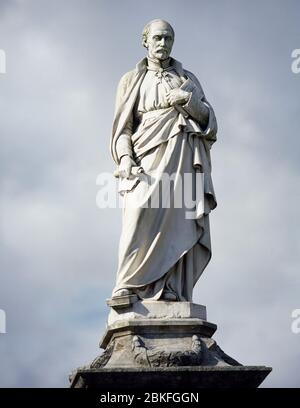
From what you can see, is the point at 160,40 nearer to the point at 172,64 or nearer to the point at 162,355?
the point at 172,64

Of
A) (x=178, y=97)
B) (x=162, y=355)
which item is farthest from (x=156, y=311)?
(x=178, y=97)

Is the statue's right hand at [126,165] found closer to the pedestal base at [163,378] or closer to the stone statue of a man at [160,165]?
the stone statue of a man at [160,165]

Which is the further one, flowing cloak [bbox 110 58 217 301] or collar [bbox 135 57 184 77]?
collar [bbox 135 57 184 77]

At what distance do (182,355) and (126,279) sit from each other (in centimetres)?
168

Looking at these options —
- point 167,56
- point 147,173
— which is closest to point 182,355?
point 147,173

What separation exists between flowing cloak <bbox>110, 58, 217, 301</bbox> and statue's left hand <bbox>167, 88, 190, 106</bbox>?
0.38 feet

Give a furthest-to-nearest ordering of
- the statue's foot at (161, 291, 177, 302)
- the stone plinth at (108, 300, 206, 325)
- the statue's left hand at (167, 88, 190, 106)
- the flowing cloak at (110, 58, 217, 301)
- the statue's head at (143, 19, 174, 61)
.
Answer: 1. the statue's head at (143, 19, 174, 61)
2. the statue's left hand at (167, 88, 190, 106)
3. the flowing cloak at (110, 58, 217, 301)
4. the statue's foot at (161, 291, 177, 302)
5. the stone plinth at (108, 300, 206, 325)

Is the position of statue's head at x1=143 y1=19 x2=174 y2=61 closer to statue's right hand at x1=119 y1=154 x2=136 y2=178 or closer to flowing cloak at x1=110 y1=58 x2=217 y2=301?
flowing cloak at x1=110 y1=58 x2=217 y2=301

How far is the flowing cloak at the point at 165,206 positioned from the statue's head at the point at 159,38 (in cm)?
60

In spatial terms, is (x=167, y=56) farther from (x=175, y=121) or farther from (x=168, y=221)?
(x=168, y=221)

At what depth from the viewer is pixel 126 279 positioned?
1822cm

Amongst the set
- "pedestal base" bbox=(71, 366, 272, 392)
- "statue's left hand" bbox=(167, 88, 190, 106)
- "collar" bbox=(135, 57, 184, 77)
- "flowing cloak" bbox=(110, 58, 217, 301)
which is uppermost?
"collar" bbox=(135, 57, 184, 77)

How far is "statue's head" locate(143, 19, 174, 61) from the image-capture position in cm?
1956

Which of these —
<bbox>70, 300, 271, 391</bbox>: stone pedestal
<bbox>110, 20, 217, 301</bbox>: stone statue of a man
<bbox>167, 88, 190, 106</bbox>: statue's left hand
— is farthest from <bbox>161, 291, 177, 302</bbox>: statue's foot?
<bbox>167, 88, 190, 106</bbox>: statue's left hand
